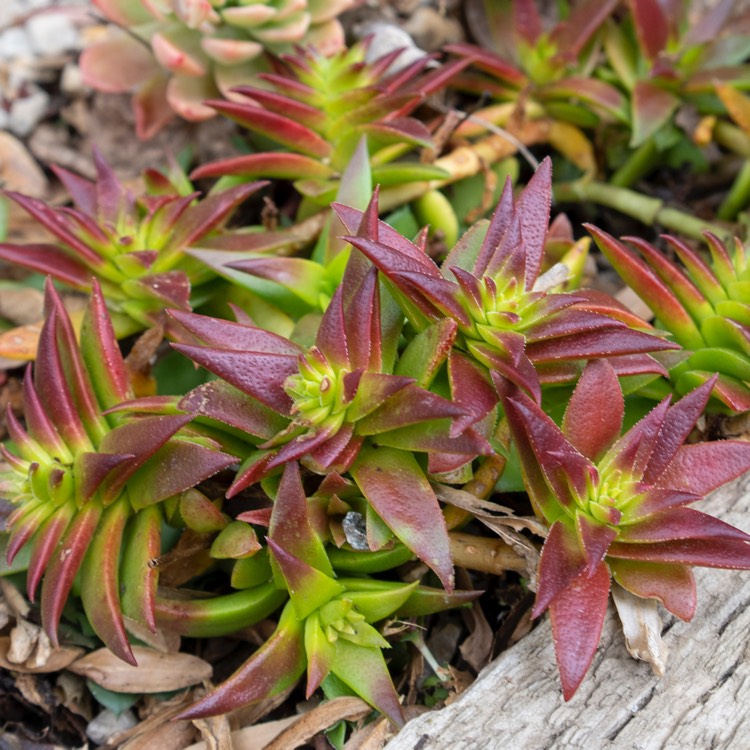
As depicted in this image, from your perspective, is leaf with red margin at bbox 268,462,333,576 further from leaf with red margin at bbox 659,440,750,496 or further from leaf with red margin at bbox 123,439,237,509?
leaf with red margin at bbox 659,440,750,496

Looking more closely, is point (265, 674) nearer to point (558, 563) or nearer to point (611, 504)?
point (558, 563)

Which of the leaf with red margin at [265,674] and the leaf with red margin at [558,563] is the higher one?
the leaf with red margin at [558,563]

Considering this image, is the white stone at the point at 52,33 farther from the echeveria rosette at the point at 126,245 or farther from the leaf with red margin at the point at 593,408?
the leaf with red margin at the point at 593,408

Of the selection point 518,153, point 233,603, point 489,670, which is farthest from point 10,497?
point 518,153

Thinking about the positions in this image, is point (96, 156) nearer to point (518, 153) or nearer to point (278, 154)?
point (278, 154)

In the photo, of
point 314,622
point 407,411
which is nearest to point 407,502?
point 407,411

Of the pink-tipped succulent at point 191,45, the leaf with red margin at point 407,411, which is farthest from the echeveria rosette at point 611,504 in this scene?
the pink-tipped succulent at point 191,45

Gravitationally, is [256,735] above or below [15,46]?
below
